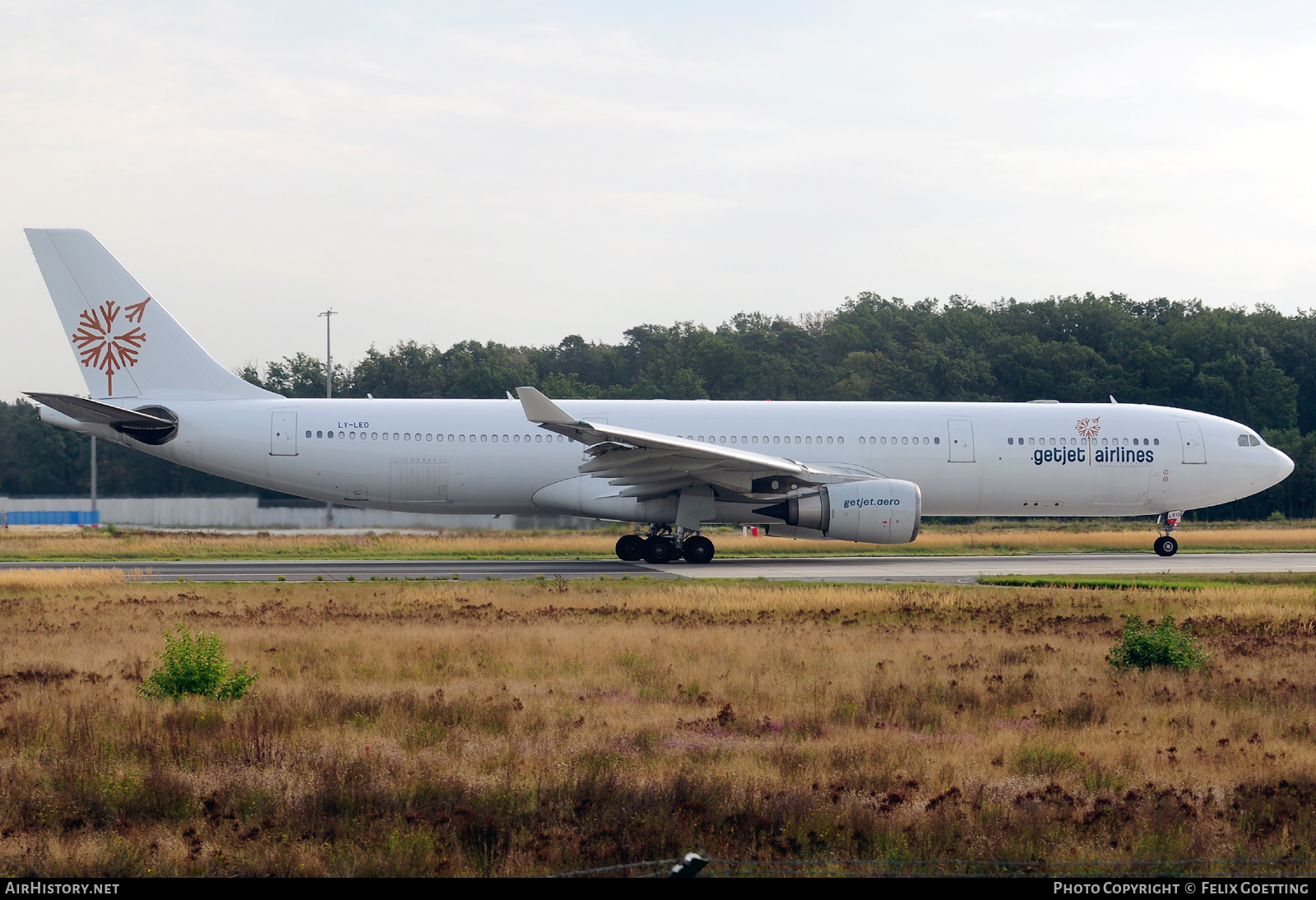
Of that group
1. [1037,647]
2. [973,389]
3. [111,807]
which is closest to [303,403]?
[1037,647]

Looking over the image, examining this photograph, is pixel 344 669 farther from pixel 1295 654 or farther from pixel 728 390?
pixel 728 390

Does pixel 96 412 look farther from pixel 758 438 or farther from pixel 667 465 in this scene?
pixel 758 438

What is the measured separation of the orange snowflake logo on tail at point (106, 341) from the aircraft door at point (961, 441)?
1761 centimetres

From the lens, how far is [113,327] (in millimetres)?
23609

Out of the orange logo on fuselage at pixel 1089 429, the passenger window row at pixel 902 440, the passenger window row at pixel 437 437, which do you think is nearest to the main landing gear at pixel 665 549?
the passenger window row at pixel 437 437

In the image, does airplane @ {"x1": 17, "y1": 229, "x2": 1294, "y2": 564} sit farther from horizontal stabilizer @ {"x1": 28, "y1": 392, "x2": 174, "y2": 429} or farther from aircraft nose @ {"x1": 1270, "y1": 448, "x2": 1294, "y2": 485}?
aircraft nose @ {"x1": 1270, "y1": 448, "x2": 1294, "y2": 485}

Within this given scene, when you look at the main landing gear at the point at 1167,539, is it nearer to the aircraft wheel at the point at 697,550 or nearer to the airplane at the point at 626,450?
the airplane at the point at 626,450

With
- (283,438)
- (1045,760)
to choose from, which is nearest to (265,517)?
(283,438)

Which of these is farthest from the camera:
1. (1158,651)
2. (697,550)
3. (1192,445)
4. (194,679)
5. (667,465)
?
(1192,445)

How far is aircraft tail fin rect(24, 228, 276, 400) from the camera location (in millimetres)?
23297

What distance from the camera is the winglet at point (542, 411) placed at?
20.1 meters

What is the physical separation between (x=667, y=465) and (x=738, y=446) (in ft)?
8.38

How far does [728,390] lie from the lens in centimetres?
6362

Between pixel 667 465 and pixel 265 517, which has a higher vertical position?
pixel 667 465
